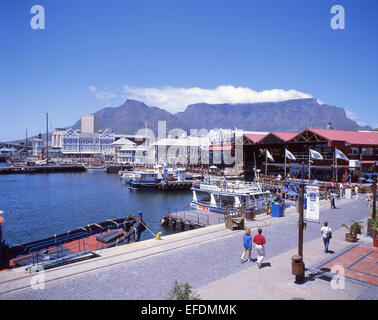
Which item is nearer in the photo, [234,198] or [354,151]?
[234,198]

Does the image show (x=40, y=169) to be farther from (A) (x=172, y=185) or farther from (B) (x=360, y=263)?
(B) (x=360, y=263)

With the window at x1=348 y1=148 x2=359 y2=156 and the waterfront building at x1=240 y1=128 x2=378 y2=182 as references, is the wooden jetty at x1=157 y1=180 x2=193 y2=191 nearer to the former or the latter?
the waterfront building at x1=240 y1=128 x2=378 y2=182

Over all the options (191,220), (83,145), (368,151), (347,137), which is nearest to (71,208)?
(191,220)

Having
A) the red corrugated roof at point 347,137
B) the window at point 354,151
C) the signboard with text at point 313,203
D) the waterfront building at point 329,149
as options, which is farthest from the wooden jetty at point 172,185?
the signboard with text at point 313,203

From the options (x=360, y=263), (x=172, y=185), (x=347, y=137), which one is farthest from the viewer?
(x=172, y=185)

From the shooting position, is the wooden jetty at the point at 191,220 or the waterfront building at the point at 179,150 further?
the waterfront building at the point at 179,150

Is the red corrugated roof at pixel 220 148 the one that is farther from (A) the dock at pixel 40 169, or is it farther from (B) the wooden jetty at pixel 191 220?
(A) the dock at pixel 40 169

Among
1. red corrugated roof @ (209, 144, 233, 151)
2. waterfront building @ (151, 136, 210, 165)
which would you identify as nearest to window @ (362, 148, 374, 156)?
red corrugated roof @ (209, 144, 233, 151)

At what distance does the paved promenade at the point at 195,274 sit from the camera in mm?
9633

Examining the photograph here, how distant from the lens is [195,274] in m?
11.3

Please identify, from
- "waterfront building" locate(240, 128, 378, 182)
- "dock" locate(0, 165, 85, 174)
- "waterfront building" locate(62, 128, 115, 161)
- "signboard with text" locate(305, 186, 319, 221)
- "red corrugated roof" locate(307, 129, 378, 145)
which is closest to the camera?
"signboard with text" locate(305, 186, 319, 221)

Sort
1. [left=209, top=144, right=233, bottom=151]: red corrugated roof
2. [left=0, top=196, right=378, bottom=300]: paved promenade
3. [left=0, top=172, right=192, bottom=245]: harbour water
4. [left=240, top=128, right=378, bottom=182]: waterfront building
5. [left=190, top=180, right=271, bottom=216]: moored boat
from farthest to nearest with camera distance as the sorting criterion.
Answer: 1. [left=209, top=144, right=233, bottom=151]: red corrugated roof
2. [left=240, top=128, right=378, bottom=182]: waterfront building
3. [left=0, top=172, right=192, bottom=245]: harbour water
4. [left=190, top=180, right=271, bottom=216]: moored boat
5. [left=0, top=196, right=378, bottom=300]: paved promenade

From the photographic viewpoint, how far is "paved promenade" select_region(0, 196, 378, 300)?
9633 mm

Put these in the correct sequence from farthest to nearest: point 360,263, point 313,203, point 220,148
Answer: point 220,148
point 360,263
point 313,203
